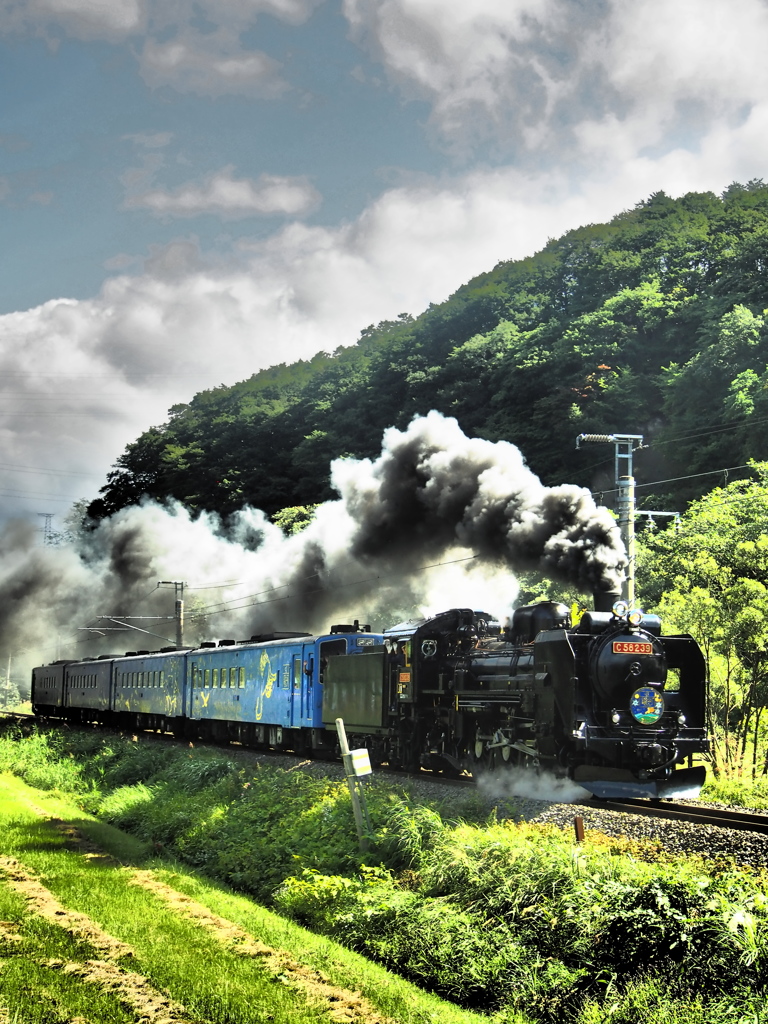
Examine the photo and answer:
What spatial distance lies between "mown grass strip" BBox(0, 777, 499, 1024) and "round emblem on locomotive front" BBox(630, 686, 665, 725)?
6.16 metres

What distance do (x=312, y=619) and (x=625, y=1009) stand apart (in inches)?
1309

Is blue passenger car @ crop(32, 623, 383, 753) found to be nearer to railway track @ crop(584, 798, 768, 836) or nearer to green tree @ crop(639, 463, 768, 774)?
green tree @ crop(639, 463, 768, 774)

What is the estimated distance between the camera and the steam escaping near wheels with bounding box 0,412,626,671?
20.5 meters

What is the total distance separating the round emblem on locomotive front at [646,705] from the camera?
15156 mm

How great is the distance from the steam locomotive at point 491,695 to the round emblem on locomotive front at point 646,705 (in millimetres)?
19

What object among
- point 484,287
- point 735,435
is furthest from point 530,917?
point 484,287

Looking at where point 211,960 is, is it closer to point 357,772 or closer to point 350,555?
point 357,772

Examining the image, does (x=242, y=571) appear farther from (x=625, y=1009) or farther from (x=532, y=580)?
(x=625, y=1009)

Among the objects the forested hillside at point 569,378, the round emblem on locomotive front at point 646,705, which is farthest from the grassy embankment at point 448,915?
the forested hillside at point 569,378

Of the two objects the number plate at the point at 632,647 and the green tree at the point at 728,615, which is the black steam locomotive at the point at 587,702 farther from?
the green tree at the point at 728,615

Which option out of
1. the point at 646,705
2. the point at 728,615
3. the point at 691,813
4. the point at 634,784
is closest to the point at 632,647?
the point at 646,705

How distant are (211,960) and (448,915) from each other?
8.11 feet

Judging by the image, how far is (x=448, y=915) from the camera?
10.5m

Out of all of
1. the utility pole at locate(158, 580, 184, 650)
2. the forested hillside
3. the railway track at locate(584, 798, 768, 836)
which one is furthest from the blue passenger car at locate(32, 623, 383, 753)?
the forested hillside
